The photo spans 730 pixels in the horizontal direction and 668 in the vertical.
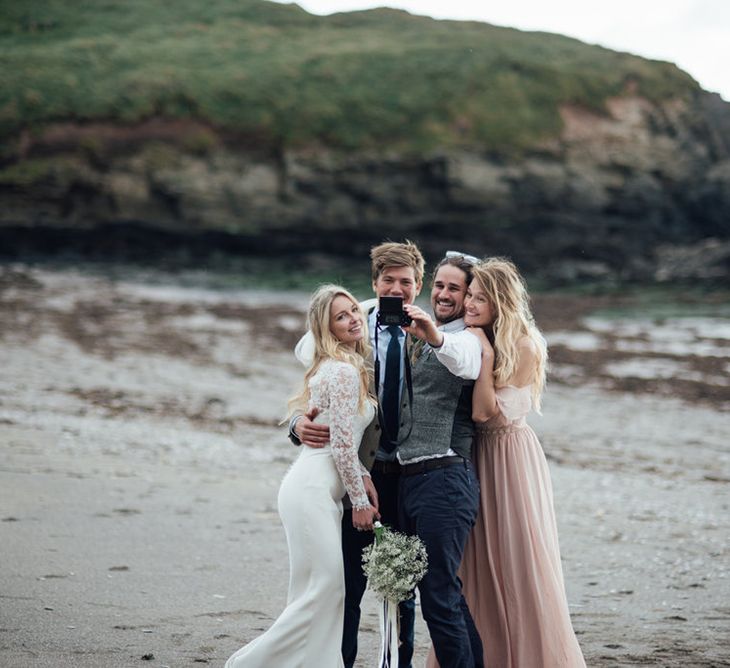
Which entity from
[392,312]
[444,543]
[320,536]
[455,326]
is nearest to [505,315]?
[455,326]

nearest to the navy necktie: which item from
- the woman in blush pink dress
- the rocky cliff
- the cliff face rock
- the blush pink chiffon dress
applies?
the woman in blush pink dress

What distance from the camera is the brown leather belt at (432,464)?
503 centimetres

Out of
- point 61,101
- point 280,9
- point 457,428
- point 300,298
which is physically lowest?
point 300,298

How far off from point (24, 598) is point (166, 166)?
120 ft

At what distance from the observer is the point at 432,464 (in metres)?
5.03

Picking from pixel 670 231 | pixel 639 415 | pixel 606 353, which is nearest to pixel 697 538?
pixel 639 415

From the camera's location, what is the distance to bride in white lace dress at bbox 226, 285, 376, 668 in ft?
16.5

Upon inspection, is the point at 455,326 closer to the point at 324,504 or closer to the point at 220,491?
the point at 324,504

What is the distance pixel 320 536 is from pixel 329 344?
94 centimetres

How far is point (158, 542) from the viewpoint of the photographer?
8500 mm

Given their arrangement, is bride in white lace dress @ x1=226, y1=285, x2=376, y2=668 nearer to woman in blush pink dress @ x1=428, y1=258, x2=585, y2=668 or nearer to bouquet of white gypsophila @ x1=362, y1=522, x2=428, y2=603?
bouquet of white gypsophila @ x1=362, y1=522, x2=428, y2=603

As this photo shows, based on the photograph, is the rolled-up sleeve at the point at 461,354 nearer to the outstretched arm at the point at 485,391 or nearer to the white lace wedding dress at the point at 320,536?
the outstretched arm at the point at 485,391

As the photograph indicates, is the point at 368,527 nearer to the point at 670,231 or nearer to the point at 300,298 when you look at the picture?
the point at 300,298

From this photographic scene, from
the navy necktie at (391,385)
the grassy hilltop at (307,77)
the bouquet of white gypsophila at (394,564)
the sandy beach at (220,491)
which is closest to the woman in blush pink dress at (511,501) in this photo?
the navy necktie at (391,385)
